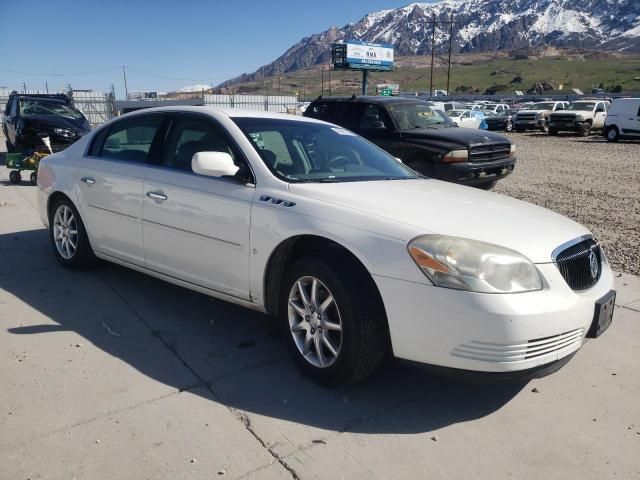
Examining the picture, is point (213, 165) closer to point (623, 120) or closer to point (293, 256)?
point (293, 256)

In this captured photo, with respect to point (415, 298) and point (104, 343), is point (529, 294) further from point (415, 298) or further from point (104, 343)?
point (104, 343)

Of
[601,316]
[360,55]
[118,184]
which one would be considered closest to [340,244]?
[601,316]

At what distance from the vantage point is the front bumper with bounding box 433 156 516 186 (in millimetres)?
8367

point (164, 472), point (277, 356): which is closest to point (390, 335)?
point (277, 356)

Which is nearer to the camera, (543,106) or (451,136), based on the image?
(451,136)

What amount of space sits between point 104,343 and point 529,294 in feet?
8.88

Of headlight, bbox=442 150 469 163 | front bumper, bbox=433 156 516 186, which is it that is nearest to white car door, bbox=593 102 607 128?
front bumper, bbox=433 156 516 186

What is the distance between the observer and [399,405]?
3.09 metres

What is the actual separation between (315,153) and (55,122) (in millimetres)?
10800

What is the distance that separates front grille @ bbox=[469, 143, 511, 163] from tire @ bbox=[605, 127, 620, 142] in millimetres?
17868

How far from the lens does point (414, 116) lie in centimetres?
943

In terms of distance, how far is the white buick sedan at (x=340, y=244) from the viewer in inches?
106

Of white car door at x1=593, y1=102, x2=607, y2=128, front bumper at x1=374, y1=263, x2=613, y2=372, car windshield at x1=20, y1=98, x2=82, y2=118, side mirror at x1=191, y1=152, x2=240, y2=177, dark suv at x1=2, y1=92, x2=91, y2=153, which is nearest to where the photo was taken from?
front bumper at x1=374, y1=263, x2=613, y2=372

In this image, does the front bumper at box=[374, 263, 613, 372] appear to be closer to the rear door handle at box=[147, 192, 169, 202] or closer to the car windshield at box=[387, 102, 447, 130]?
the rear door handle at box=[147, 192, 169, 202]
